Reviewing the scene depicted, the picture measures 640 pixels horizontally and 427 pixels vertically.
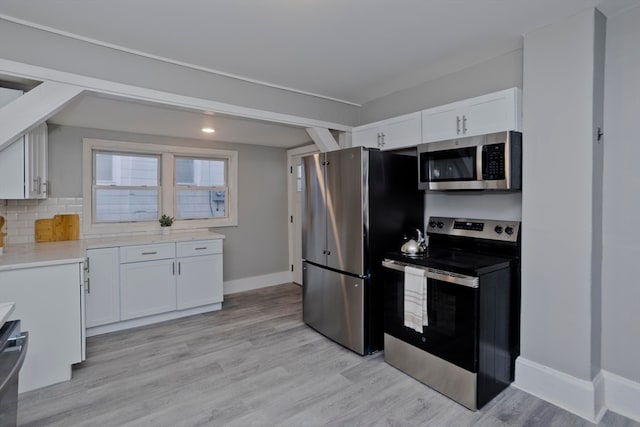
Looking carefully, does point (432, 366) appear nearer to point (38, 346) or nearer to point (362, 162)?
point (362, 162)

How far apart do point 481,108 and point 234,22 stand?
1808mm

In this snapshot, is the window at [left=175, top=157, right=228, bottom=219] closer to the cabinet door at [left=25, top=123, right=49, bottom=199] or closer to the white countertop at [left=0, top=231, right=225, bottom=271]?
the white countertop at [left=0, top=231, right=225, bottom=271]

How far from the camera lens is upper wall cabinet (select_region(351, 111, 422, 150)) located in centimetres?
293

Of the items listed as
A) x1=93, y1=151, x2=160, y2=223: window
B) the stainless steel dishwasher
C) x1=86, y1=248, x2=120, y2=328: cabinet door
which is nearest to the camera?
the stainless steel dishwasher

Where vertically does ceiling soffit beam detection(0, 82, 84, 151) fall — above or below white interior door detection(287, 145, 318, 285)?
above

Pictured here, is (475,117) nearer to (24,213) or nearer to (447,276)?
(447,276)

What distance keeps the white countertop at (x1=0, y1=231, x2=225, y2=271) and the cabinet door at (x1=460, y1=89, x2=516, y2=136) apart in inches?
115

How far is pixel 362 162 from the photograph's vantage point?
2.70 metres

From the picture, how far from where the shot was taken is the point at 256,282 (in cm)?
500

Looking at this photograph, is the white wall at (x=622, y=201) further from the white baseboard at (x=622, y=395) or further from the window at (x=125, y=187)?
the window at (x=125, y=187)

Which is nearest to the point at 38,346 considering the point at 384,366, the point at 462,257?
the point at 384,366

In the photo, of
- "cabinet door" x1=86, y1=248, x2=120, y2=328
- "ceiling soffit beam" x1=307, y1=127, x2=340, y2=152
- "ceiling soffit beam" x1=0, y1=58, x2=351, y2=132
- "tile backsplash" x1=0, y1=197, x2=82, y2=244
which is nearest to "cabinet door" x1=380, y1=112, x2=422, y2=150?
"ceiling soffit beam" x1=307, y1=127, x2=340, y2=152

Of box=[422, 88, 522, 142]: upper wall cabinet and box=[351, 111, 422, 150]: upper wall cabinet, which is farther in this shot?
box=[351, 111, 422, 150]: upper wall cabinet

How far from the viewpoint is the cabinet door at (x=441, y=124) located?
8.53 ft
